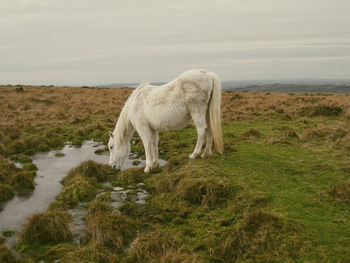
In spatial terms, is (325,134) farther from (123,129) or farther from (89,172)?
(89,172)

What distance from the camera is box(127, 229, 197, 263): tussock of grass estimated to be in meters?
3.72

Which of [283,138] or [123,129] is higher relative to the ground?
[123,129]

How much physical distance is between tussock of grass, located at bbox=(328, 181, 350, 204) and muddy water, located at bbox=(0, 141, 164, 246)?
5.69m

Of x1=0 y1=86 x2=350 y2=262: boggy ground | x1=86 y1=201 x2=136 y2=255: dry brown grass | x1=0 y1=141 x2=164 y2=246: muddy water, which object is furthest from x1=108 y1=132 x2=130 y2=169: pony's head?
x1=86 y1=201 x2=136 y2=255: dry brown grass

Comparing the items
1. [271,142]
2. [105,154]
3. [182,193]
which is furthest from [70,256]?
[271,142]

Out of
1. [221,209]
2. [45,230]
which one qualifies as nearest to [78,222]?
[45,230]

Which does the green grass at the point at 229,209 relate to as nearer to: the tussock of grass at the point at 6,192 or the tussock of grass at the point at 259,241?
the tussock of grass at the point at 259,241

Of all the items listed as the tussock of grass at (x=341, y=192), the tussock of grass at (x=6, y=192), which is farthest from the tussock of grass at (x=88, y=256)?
the tussock of grass at (x=341, y=192)

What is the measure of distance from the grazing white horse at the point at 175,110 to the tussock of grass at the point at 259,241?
12.4ft

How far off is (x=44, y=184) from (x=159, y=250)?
16.2ft

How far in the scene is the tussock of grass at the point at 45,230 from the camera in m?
4.64

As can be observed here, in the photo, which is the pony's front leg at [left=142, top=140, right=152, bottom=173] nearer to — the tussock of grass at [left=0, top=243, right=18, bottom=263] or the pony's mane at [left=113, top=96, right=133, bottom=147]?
the pony's mane at [left=113, top=96, right=133, bottom=147]

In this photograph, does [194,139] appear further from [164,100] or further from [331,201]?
[331,201]

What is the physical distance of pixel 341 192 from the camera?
524cm
